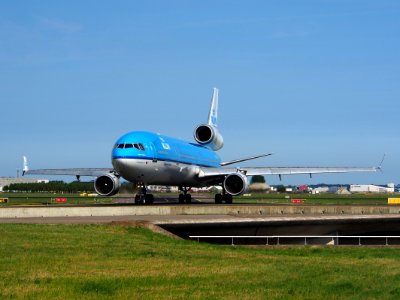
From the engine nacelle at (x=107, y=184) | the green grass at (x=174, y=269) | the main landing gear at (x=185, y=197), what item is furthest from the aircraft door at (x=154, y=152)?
the green grass at (x=174, y=269)

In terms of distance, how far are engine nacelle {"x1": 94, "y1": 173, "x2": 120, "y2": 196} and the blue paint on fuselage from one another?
11.0ft

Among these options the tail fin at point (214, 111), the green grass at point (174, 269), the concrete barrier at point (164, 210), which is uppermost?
the tail fin at point (214, 111)

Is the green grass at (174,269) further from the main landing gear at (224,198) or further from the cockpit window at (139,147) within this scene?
the main landing gear at (224,198)

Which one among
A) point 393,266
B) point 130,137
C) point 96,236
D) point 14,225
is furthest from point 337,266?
point 130,137

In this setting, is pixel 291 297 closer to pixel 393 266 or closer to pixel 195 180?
pixel 393 266

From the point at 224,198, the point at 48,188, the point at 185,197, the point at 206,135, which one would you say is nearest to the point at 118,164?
the point at 224,198

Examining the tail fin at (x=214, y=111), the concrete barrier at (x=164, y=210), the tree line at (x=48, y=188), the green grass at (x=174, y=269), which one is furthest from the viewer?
the tree line at (x=48, y=188)

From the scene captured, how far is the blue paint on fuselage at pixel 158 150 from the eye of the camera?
48000 millimetres

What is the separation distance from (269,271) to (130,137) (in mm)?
31001

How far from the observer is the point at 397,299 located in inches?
606

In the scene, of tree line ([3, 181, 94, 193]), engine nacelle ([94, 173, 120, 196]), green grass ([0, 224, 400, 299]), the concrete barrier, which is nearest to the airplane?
engine nacelle ([94, 173, 120, 196])

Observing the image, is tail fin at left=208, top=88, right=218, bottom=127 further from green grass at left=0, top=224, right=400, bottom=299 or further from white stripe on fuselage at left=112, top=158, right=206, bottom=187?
green grass at left=0, top=224, right=400, bottom=299

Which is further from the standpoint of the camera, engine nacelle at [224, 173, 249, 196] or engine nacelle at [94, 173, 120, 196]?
engine nacelle at [224, 173, 249, 196]

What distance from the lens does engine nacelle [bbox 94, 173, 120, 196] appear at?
168ft
